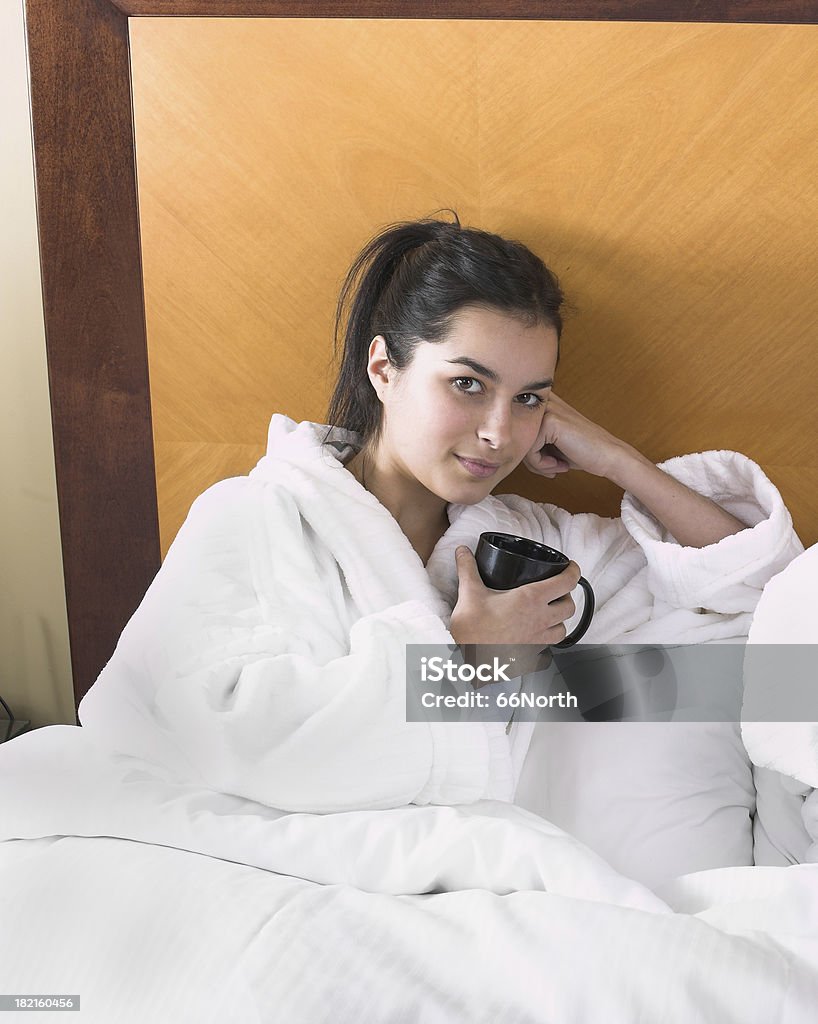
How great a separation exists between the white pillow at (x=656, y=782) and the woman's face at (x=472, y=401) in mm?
338

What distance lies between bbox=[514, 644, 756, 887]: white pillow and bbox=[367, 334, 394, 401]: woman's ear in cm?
51

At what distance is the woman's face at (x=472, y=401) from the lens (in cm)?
114

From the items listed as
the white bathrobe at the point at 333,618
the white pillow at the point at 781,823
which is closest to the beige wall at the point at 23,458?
the white bathrobe at the point at 333,618

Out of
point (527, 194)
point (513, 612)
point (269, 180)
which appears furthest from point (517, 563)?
point (269, 180)

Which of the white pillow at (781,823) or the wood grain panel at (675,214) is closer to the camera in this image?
the white pillow at (781,823)

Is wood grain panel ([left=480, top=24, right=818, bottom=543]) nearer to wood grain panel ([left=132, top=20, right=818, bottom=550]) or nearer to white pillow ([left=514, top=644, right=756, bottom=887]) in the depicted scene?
wood grain panel ([left=132, top=20, right=818, bottom=550])

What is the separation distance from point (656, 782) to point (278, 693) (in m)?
0.49

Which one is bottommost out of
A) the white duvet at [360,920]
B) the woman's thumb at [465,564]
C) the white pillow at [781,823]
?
the white pillow at [781,823]

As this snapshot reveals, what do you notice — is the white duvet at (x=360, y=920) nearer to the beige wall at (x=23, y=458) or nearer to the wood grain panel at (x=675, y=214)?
the beige wall at (x=23, y=458)

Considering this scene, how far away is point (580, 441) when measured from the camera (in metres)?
1.28

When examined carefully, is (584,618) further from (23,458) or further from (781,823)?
(23,458)

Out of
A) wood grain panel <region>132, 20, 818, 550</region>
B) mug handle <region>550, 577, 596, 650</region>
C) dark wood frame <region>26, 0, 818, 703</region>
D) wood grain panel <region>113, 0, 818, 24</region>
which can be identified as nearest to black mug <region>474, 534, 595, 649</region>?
mug handle <region>550, 577, 596, 650</region>

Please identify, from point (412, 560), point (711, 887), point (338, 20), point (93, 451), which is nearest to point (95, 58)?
point (338, 20)

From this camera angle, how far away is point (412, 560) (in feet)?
3.76
